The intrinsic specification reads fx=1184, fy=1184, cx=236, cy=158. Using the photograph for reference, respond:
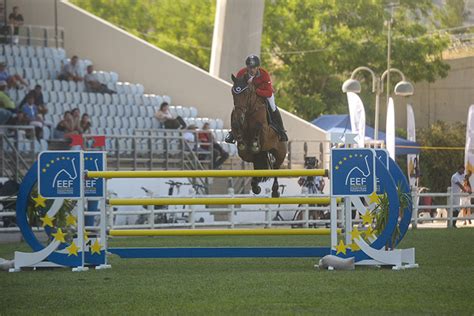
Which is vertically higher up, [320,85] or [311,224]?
[320,85]

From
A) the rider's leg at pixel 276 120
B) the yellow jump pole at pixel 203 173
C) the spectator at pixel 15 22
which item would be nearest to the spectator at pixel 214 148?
the spectator at pixel 15 22

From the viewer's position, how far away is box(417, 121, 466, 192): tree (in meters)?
46.4

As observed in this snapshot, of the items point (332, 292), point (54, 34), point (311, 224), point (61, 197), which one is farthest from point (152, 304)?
point (54, 34)

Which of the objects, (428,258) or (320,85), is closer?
(428,258)

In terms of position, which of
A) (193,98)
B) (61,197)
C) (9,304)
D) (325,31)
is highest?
(325,31)

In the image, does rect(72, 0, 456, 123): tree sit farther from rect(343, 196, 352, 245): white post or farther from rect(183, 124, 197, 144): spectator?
rect(343, 196, 352, 245): white post

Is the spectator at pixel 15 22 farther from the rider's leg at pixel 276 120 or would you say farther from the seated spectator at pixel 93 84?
the rider's leg at pixel 276 120

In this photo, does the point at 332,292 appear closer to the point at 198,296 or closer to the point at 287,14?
the point at 198,296

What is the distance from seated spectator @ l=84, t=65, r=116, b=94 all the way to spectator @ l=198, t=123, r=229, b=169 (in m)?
2.85

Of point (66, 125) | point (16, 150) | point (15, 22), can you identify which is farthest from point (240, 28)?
point (16, 150)

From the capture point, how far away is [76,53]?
31594 millimetres

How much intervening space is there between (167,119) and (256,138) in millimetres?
15429

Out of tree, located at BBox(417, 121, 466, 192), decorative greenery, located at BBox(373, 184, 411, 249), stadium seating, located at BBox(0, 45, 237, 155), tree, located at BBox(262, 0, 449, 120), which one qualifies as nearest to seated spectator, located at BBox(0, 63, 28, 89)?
stadium seating, located at BBox(0, 45, 237, 155)

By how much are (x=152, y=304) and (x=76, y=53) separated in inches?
891
